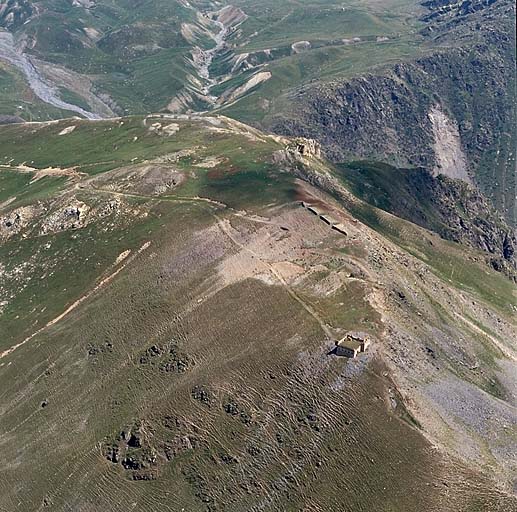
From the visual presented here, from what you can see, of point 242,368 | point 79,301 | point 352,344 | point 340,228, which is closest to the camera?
point 352,344

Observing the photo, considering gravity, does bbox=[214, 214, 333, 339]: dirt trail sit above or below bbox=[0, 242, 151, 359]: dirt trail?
above

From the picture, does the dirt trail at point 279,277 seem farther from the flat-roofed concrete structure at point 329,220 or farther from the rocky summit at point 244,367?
the flat-roofed concrete structure at point 329,220

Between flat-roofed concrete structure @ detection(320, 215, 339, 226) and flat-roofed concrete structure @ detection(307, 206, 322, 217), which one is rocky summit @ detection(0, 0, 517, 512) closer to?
flat-roofed concrete structure @ detection(320, 215, 339, 226)

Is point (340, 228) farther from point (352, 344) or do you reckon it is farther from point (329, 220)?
point (352, 344)

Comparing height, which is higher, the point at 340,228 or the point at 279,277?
the point at 279,277

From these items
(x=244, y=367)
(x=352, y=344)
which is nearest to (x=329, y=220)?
(x=352, y=344)

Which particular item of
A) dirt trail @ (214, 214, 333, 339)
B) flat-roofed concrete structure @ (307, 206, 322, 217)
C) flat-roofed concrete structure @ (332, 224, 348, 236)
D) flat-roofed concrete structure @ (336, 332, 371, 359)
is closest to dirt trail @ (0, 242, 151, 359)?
dirt trail @ (214, 214, 333, 339)

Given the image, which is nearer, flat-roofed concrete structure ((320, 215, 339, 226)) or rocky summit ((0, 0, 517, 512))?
rocky summit ((0, 0, 517, 512))

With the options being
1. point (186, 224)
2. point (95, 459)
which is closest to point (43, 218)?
point (186, 224)

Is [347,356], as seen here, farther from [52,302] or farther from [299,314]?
[52,302]
